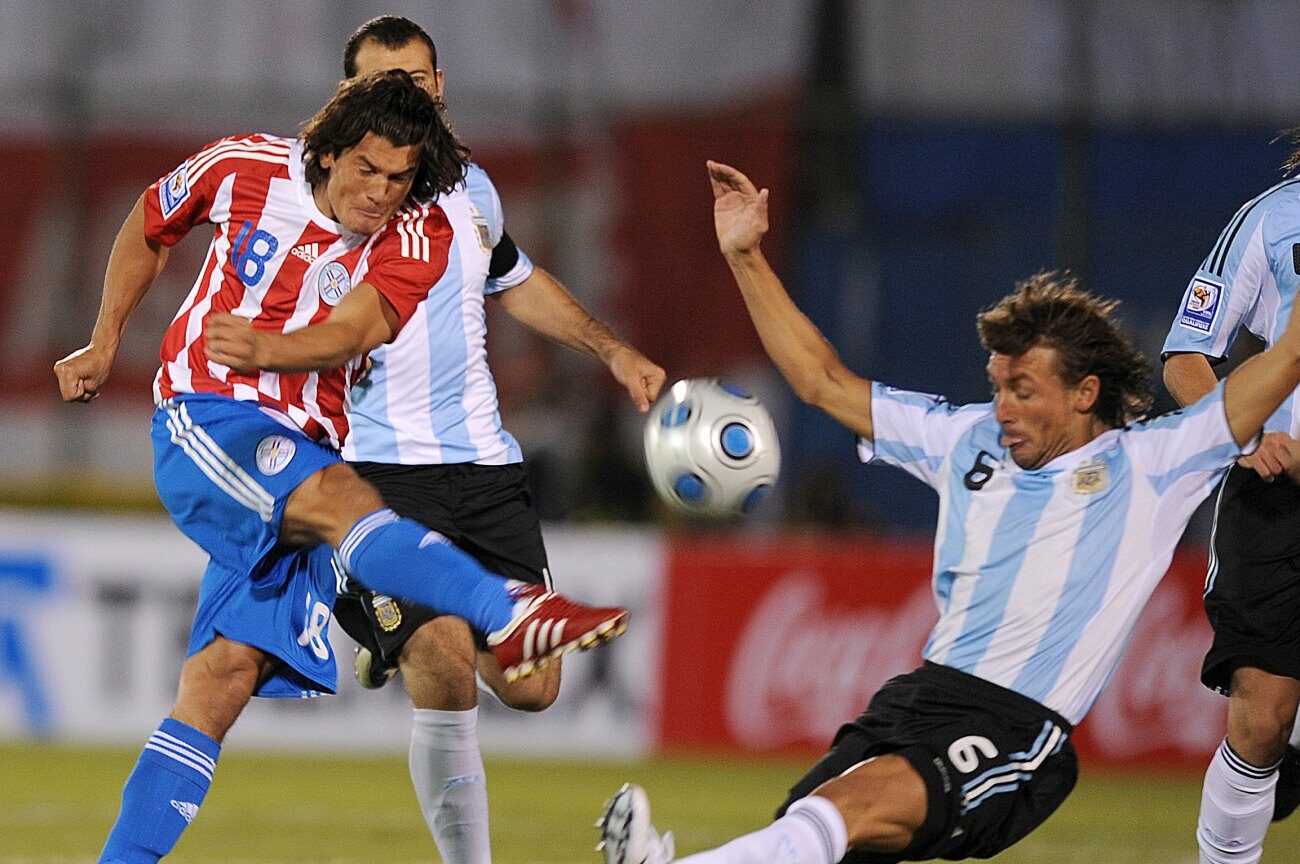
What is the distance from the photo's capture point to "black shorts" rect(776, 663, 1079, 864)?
3.87m

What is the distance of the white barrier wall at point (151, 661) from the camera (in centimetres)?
965

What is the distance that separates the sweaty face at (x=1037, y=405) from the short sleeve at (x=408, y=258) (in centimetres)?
135

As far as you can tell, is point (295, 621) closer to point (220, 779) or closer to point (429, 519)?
point (429, 519)

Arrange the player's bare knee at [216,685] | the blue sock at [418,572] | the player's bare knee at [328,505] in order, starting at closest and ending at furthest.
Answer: the blue sock at [418,572]
the player's bare knee at [328,505]
the player's bare knee at [216,685]

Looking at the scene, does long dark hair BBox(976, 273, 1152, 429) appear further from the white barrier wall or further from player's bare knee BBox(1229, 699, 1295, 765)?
the white barrier wall

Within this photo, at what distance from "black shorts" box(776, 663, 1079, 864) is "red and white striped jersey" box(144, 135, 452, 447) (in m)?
1.48

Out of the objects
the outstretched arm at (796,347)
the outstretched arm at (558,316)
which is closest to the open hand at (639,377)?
the outstretched arm at (558,316)

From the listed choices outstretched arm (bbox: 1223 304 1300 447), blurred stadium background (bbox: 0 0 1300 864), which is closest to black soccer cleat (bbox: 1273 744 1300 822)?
outstretched arm (bbox: 1223 304 1300 447)

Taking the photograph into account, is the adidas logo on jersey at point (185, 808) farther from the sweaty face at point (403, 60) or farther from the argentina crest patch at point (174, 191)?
the sweaty face at point (403, 60)

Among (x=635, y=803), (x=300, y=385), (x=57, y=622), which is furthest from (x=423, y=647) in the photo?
(x=57, y=622)

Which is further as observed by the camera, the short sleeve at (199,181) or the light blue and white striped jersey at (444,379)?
the light blue and white striped jersey at (444,379)

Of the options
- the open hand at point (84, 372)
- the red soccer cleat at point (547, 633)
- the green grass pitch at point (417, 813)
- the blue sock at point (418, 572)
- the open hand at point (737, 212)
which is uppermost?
the open hand at point (737, 212)

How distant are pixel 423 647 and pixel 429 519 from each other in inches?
13.6

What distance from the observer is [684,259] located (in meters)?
11.2
